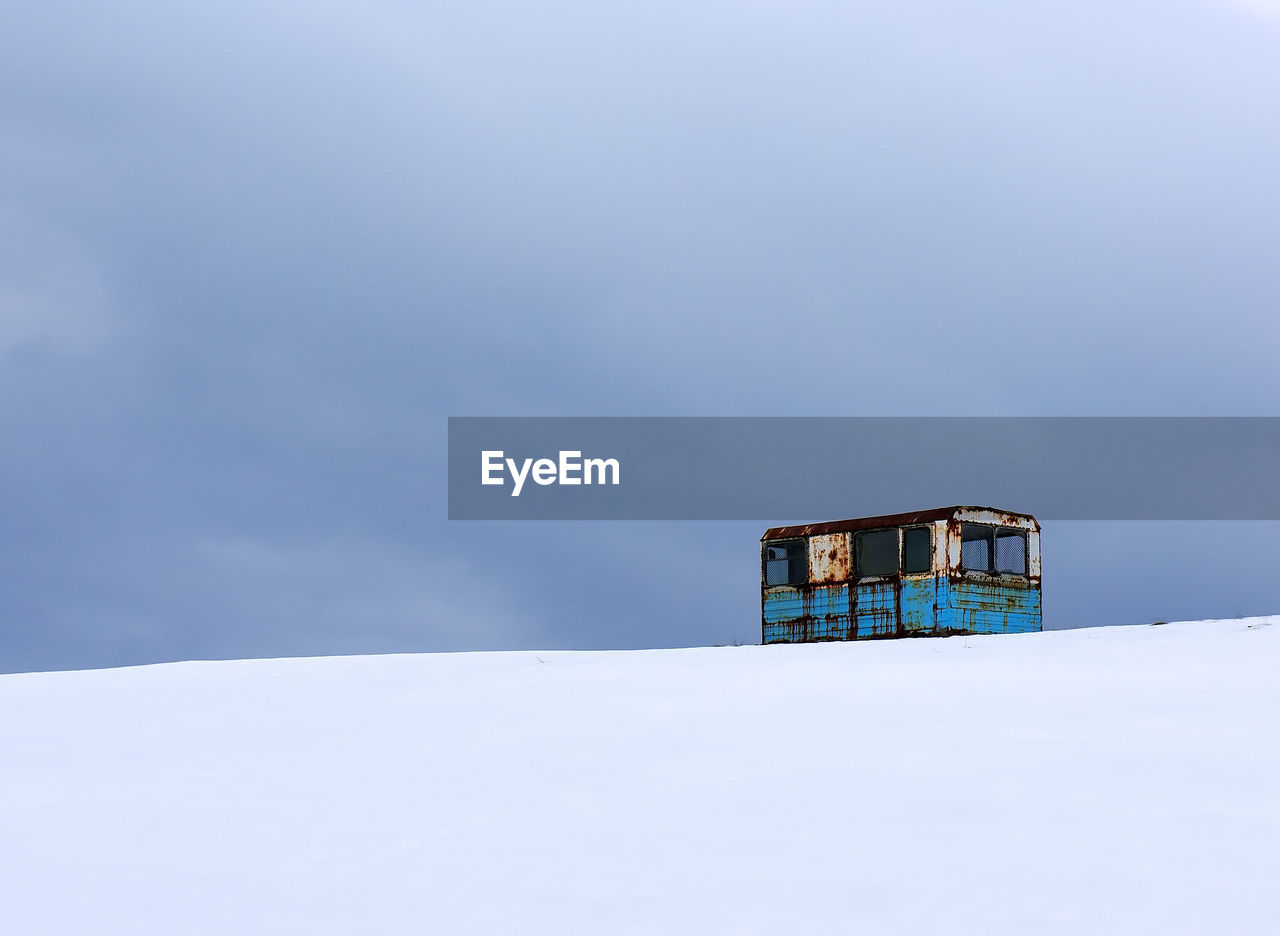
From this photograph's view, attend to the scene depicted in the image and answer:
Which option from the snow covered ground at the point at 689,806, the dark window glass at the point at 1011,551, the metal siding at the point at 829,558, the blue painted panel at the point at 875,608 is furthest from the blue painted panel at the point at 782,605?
the snow covered ground at the point at 689,806

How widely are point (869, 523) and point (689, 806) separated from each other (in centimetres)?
1689

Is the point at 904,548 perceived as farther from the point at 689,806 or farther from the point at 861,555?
the point at 689,806

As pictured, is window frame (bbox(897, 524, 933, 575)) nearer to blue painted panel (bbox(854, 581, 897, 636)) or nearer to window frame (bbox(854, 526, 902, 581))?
window frame (bbox(854, 526, 902, 581))

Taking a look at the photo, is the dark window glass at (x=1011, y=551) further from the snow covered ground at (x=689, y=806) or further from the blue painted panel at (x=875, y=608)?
the snow covered ground at (x=689, y=806)

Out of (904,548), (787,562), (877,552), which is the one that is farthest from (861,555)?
(787,562)

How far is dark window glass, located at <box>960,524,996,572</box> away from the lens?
22.3 metres

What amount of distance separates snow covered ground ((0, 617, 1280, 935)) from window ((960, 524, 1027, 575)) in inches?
420

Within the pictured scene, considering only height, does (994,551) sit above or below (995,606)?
above

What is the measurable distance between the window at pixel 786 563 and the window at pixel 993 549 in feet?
10.8

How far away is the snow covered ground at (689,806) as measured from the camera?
5.51 meters

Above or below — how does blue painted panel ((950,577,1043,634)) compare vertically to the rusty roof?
below

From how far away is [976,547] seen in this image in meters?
22.8

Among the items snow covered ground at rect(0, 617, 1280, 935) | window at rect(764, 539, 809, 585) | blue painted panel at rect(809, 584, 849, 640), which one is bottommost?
snow covered ground at rect(0, 617, 1280, 935)

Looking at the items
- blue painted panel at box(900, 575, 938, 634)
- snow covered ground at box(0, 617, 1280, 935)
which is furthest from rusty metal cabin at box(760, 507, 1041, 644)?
snow covered ground at box(0, 617, 1280, 935)
